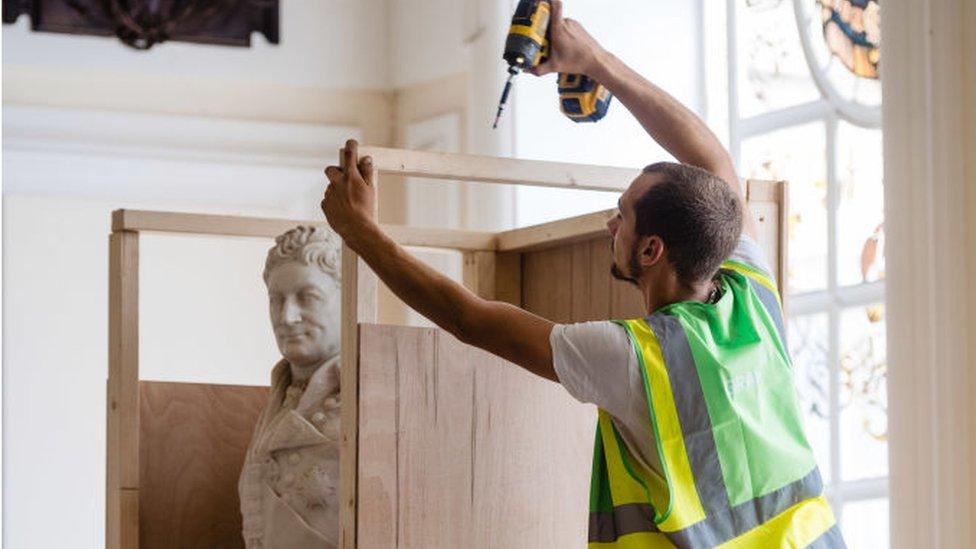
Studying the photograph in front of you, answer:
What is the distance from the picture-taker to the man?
7.63ft

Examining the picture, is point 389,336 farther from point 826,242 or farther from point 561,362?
point 826,242

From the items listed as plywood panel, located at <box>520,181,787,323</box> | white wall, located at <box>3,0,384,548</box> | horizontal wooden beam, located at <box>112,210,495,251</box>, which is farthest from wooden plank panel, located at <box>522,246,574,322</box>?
white wall, located at <box>3,0,384,548</box>

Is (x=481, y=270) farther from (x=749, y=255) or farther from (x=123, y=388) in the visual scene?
(x=749, y=255)

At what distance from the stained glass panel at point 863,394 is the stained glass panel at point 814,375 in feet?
0.17

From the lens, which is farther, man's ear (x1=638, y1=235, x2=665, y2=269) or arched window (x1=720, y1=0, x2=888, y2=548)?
arched window (x1=720, y1=0, x2=888, y2=548)

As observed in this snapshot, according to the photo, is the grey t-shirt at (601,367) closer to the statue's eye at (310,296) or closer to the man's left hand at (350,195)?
the man's left hand at (350,195)

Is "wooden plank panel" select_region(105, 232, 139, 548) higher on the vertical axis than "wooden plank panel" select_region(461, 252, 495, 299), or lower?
lower

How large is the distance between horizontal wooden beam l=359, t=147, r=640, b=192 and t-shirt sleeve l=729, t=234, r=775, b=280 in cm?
29

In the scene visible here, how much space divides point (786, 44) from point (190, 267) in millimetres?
1863

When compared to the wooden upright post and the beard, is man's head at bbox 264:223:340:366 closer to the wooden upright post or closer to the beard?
the wooden upright post

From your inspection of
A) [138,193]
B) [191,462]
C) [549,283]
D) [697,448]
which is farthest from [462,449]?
[138,193]

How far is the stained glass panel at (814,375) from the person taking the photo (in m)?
4.05

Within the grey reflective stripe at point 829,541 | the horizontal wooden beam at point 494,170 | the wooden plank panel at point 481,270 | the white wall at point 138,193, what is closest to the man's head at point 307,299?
the wooden plank panel at point 481,270

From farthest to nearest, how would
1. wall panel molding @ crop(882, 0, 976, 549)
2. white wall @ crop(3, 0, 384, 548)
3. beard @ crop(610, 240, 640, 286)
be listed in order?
1. white wall @ crop(3, 0, 384, 548)
2. wall panel molding @ crop(882, 0, 976, 549)
3. beard @ crop(610, 240, 640, 286)
